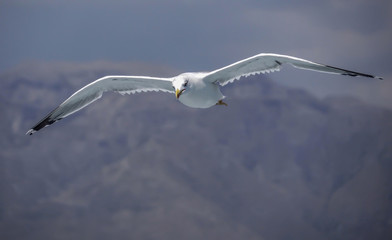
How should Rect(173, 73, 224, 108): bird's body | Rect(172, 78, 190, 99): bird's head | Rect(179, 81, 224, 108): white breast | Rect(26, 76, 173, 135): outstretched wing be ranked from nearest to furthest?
Rect(172, 78, 190, 99): bird's head → Rect(173, 73, 224, 108): bird's body → Rect(179, 81, 224, 108): white breast → Rect(26, 76, 173, 135): outstretched wing

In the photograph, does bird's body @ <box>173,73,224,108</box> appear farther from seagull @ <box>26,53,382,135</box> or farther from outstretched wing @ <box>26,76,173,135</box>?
outstretched wing @ <box>26,76,173,135</box>

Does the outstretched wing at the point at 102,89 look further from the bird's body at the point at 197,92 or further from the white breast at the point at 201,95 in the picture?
the white breast at the point at 201,95

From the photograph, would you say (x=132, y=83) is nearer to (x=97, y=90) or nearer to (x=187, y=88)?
(x=97, y=90)

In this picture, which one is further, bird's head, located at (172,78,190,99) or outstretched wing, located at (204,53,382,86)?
outstretched wing, located at (204,53,382,86)

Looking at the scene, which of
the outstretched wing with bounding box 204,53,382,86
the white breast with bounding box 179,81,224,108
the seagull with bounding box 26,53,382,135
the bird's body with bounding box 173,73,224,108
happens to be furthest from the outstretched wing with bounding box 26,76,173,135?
the outstretched wing with bounding box 204,53,382,86

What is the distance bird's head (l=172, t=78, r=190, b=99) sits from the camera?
20706 mm

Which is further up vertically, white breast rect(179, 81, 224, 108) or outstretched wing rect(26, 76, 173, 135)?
outstretched wing rect(26, 76, 173, 135)

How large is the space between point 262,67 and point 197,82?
260 centimetres

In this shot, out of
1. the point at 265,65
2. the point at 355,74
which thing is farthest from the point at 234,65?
the point at 355,74

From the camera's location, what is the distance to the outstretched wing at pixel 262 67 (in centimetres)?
2136

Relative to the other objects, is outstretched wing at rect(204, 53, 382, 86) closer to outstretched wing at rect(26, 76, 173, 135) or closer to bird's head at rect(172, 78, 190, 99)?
bird's head at rect(172, 78, 190, 99)

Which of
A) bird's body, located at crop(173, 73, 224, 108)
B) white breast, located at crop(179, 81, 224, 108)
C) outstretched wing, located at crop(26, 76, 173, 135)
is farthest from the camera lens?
outstretched wing, located at crop(26, 76, 173, 135)

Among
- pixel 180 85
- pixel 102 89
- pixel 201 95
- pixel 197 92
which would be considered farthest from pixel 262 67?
pixel 102 89

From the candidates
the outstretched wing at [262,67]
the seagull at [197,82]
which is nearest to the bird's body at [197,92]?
the seagull at [197,82]
